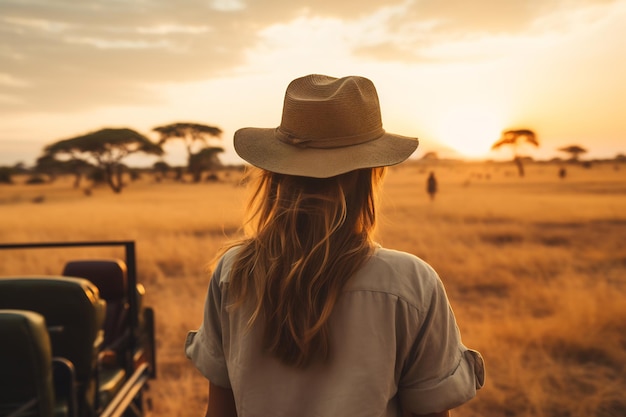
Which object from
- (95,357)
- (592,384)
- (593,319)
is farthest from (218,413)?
(593,319)

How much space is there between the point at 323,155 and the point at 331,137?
6 centimetres

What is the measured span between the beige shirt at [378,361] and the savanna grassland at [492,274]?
0.61 ft

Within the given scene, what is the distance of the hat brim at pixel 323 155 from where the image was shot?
3.78 feet

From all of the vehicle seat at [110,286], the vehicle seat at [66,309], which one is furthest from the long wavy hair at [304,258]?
the vehicle seat at [110,286]

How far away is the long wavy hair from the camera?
1.12 m

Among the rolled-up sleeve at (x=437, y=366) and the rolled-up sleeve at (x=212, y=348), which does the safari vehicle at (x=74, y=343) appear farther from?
the rolled-up sleeve at (x=437, y=366)

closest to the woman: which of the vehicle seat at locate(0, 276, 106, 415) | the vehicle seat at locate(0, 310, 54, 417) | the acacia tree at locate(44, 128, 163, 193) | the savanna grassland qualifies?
the savanna grassland

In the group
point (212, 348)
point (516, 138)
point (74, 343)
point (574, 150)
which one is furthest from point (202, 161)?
point (212, 348)

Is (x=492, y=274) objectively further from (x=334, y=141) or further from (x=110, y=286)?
(x=334, y=141)

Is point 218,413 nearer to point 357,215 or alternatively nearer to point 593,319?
point 357,215

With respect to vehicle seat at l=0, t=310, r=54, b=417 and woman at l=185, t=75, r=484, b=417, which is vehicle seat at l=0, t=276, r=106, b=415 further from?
woman at l=185, t=75, r=484, b=417

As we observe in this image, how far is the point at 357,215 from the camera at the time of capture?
1185 mm

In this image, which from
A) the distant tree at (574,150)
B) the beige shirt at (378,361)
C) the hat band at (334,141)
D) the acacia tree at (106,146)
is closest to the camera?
the beige shirt at (378,361)

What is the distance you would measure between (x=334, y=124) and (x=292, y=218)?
210 millimetres
